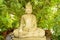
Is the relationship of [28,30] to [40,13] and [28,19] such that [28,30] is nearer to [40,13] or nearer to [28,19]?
[28,19]

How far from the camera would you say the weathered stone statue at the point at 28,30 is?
16.9 feet

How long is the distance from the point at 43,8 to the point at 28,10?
0.71 meters

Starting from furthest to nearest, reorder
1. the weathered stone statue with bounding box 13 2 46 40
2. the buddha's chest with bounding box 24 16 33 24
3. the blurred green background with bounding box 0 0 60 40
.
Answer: the blurred green background with bounding box 0 0 60 40, the buddha's chest with bounding box 24 16 33 24, the weathered stone statue with bounding box 13 2 46 40

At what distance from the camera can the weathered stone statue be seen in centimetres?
516

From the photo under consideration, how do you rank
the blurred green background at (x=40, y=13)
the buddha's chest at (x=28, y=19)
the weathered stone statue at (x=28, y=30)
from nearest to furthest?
the weathered stone statue at (x=28, y=30)
the buddha's chest at (x=28, y=19)
the blurred green background at (x=40, y=13)

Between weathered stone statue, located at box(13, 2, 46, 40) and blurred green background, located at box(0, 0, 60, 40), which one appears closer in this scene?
weathered stone statue, located at box(13, 2, 46, 40)

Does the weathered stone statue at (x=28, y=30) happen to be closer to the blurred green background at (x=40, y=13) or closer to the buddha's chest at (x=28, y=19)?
the buddha's chest at (x=28, y=19)

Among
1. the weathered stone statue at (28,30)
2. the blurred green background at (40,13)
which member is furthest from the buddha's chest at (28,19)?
the blurred green background at (40,13)

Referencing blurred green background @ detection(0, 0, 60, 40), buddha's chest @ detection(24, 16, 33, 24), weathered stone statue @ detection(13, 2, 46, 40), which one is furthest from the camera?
blurred green background @ detection(0, 0, 60, 40)

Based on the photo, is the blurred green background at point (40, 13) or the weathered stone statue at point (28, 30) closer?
the weathered stone statue at point (28, 30)

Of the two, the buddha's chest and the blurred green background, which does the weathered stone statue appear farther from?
the blurred green background

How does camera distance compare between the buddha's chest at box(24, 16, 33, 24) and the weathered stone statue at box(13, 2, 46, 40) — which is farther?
the buddha's chest at box(24, 16, 33, 24)

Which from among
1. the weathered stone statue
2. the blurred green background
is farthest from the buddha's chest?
the blurred green background

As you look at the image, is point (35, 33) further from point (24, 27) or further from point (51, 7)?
point (51, 7)
